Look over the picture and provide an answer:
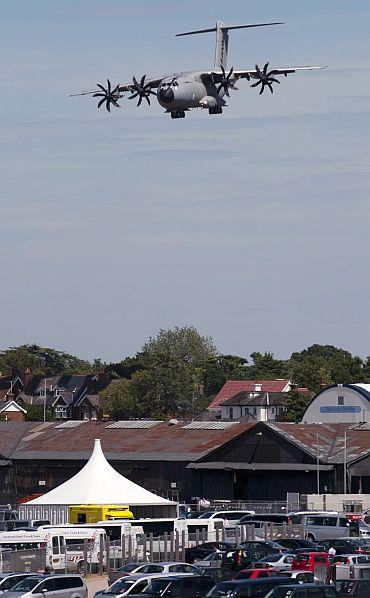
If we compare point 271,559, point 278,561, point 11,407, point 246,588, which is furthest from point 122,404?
point 246,588

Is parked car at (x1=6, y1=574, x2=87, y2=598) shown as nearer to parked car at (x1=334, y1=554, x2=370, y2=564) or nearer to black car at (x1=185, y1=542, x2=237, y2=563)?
parked car at (x1=334, y1=554, x2=370, y2=564)

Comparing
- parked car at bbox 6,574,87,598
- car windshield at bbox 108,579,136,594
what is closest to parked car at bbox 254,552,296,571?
car windshield at bbox 108,579,136,594

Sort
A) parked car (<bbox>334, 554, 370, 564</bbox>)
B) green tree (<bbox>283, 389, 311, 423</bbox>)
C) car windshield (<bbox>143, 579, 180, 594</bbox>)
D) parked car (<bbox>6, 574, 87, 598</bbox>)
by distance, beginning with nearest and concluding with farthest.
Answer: car windshield (<bbox>143, 579, 180, 594</bbox>)
parked car (<bbox>6, 574, 87, 598</bbox>)
parked car (<bbox>334, 554, 370, 564</bbox>)
green tree (<bbox>283, 389, 311, 423</bbox>)

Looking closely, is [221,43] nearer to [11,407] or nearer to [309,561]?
[309,561]

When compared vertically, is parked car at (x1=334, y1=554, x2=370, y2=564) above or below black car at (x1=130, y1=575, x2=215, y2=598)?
above

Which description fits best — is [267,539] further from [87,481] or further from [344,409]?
[344,409]

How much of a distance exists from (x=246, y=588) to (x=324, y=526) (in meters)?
27.4

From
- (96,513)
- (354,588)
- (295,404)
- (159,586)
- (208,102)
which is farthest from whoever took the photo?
(295,404)

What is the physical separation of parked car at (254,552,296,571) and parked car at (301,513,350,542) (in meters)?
14.1

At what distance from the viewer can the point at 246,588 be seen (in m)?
38.4

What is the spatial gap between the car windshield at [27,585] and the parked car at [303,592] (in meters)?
9.26

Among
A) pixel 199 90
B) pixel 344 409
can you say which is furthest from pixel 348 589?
pixel 344 409

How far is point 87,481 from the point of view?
231 ft

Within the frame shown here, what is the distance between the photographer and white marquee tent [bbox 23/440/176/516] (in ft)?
227
